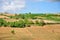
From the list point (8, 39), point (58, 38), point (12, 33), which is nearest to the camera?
point (8, 39)

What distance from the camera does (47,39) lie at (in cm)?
2025

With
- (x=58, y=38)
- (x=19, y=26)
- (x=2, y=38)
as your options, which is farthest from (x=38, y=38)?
(x=19, y=26)

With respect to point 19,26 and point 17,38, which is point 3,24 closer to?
point 19,26

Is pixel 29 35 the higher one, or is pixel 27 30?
pixel 29 35

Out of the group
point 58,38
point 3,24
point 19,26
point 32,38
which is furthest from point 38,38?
point 3,24

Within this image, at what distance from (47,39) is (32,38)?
1.36 m

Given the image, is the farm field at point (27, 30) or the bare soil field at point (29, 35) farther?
the farm field at point (27, 30)

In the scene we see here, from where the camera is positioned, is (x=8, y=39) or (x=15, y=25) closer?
(x=8, y=39)

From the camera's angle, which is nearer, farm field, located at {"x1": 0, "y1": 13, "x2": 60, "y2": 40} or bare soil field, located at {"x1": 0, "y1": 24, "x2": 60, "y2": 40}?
bare soil field, located at {"x1": 0, "y1": 24, "x2": 60, "y2": 40}

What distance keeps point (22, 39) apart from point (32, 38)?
1136 mm

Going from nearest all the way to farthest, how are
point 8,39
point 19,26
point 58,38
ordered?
point 8,39
point 58,38
point 19,26

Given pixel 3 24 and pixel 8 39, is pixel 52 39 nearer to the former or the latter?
pixel 8 39

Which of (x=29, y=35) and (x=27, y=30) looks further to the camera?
(x=27, y=30)

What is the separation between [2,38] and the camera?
20688 millimetres
